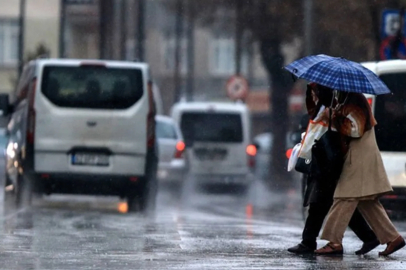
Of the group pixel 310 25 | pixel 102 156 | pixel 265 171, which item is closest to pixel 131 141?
pixel 102 156

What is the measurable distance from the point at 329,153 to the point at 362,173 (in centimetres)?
30

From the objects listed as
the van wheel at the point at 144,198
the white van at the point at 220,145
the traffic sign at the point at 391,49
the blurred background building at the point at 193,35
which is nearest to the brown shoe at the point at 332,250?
the van wheel at the point at 144,198

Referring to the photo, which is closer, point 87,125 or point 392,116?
point 392,116

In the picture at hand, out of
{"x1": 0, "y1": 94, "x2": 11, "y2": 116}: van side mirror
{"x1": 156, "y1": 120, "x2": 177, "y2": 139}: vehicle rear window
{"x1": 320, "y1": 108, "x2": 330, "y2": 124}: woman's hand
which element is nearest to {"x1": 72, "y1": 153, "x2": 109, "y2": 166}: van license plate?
{"x1": 0, "y1": 94, "x2": 11, "y2": 116}: van side mirror

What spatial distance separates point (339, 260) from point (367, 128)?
3.45 ft

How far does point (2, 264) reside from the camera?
30.2 feet

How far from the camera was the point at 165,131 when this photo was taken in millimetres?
29688

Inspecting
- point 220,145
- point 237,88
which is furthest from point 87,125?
point 237,88

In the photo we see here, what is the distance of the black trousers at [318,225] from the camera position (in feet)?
34.2

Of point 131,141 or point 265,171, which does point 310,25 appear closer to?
point 265,171

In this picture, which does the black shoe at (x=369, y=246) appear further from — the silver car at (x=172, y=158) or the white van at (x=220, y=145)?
the white van at (x=220, y=145)

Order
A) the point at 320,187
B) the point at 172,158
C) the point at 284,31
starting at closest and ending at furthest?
the point at 320,187 < the point at 172,158 < the point at 284,31

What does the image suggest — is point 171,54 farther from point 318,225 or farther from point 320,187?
point 320,187

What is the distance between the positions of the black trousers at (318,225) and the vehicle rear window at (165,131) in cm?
1874
